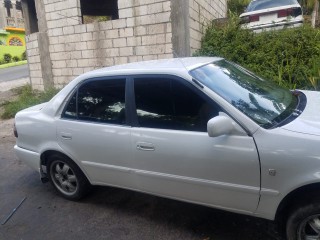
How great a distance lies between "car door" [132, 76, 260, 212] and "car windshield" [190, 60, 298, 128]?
0.18 m

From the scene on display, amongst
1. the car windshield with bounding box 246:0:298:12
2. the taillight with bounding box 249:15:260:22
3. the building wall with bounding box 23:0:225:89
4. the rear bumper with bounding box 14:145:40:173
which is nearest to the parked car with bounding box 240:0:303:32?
the taillight with bounding box 249:15:260:22

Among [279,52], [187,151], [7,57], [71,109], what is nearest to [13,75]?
[7,57]

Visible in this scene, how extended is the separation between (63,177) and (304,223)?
275 cm

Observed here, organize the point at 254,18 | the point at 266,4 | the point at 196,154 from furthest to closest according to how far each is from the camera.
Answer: the point at 266,4 → the point at 254,18 → the point at 196,154

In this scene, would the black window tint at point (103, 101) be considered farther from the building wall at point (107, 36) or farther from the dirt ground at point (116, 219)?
the building wall at point (107, 36)

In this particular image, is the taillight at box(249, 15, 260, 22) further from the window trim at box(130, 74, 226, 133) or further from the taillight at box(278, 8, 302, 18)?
the window trim at box(130, 74, 226, 133)

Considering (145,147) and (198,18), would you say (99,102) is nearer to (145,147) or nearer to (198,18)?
(145,147)

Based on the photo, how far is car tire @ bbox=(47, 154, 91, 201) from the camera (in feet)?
12.1

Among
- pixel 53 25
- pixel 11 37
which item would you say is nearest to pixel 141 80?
pixel 53 25

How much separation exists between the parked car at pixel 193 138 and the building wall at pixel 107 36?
4464 mm

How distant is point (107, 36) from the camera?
850 centimetres

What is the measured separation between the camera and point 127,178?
3.21 m

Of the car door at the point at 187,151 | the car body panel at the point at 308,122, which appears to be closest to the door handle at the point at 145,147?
the car door at the point at 187,151

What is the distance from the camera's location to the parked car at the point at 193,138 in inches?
94.3
